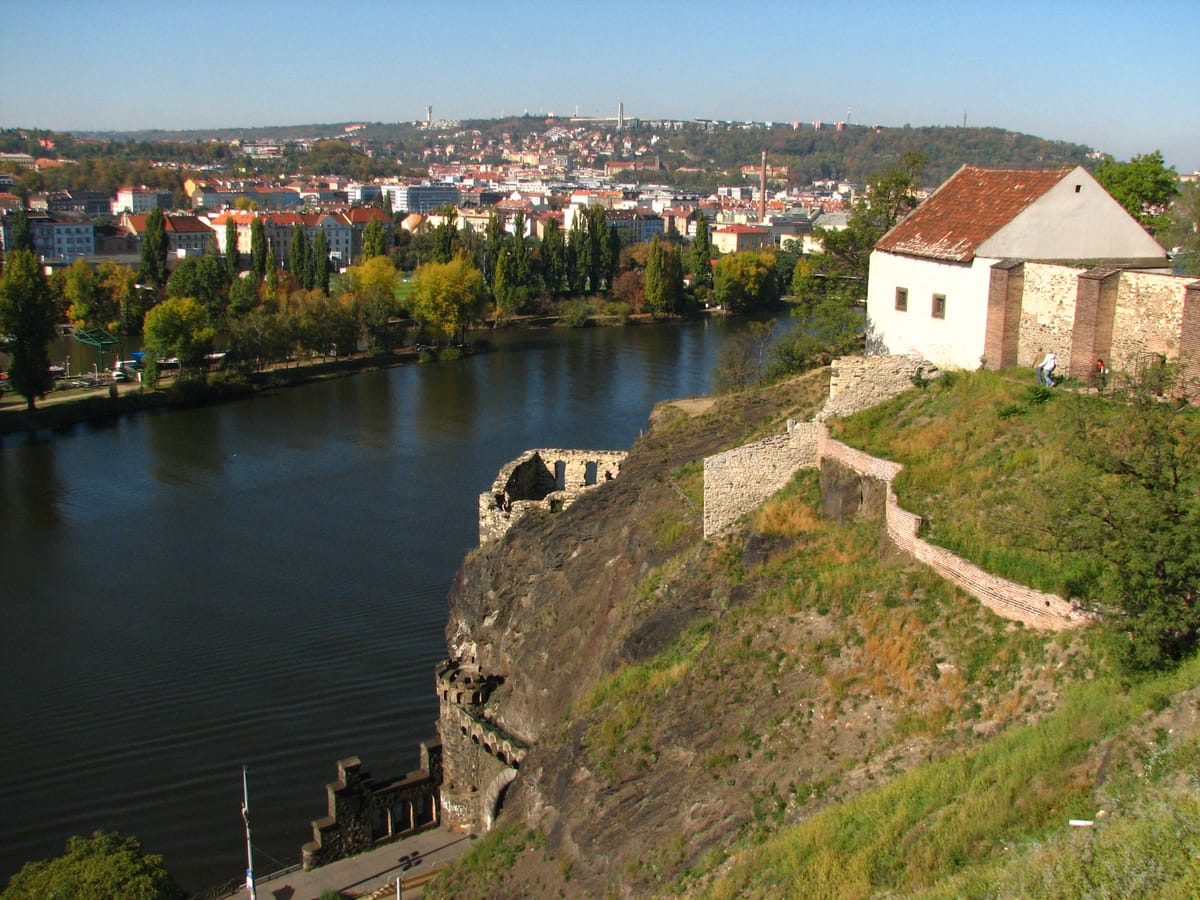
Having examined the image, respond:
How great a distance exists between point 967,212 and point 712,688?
28.7 ft

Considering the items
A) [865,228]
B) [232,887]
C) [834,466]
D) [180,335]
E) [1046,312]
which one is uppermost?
[865,228]

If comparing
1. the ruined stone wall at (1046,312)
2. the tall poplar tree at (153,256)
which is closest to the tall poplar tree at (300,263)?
the tall poplar tree at (153,256)

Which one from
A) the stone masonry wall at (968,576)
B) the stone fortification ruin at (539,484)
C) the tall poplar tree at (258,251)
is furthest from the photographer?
the tall poplar tree at (258,251)

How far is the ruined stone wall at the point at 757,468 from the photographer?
1477 centimetres

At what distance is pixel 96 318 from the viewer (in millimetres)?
61719

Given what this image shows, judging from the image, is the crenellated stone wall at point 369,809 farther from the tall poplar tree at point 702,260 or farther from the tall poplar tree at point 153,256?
the tall poplar tree at point 702,260

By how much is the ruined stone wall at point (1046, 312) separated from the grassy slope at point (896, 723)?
0.94m

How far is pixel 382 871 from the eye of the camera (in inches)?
634

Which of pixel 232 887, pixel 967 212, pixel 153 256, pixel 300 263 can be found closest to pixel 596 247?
pixel 300 263

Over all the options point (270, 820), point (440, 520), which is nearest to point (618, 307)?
point (440, 520)

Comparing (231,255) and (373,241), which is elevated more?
(373,241)

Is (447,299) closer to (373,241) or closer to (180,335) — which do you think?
(373,241)

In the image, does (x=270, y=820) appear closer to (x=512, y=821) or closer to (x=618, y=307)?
(x=512, y=821)

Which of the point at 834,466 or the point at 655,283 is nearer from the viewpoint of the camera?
the point at 834,466
